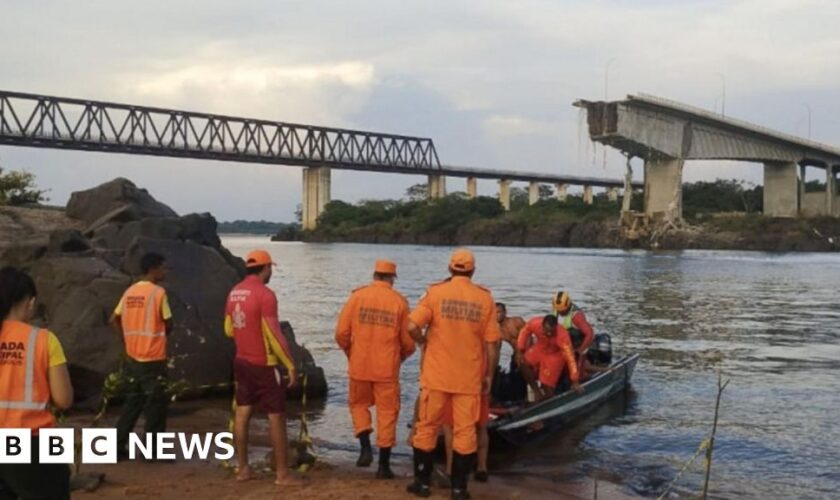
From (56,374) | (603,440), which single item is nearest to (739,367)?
(603,440)

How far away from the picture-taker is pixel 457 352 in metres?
7.64

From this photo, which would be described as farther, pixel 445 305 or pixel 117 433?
pixel 117 433

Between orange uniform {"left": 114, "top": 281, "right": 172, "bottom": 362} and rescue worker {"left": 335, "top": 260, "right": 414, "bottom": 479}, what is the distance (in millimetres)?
1651

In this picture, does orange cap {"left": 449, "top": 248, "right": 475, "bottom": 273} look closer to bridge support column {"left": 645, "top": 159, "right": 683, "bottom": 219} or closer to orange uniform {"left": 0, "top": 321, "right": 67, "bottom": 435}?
orange uniform {"left": 0, "top": 321, "right": 67, "bottom": 435}

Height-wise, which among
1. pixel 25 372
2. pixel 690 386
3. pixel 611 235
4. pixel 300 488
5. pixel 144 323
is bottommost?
pixel 690 386

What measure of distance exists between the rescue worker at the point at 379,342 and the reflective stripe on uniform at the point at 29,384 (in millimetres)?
4015

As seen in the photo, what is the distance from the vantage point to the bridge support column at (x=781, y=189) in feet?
350

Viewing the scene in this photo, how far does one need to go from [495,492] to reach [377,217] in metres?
136

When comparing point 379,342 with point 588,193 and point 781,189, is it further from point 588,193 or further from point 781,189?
point 588,193

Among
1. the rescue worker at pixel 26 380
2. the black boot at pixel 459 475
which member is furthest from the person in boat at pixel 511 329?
the rescue worker at pixel 26 380

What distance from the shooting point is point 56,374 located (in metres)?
4.82

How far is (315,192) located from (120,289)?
123 meters

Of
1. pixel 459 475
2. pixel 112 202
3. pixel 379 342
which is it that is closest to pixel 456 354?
pixel 459 475

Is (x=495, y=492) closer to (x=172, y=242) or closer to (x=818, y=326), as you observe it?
(x=172, y=242)
